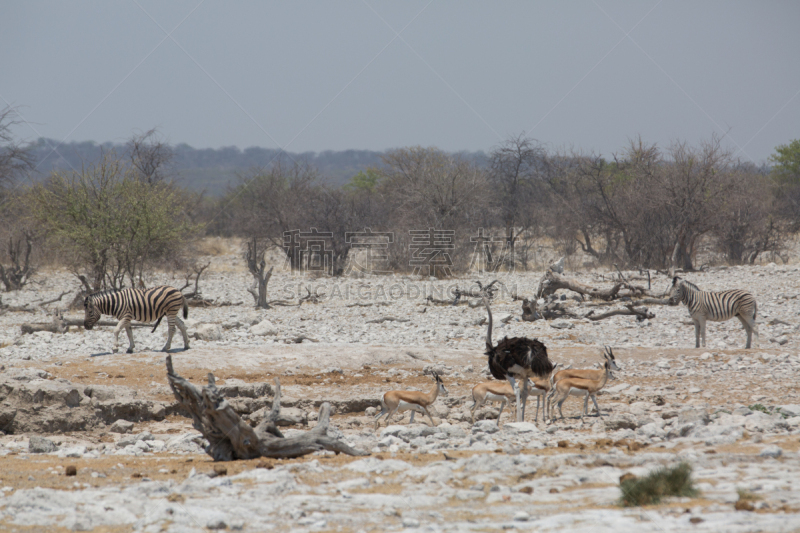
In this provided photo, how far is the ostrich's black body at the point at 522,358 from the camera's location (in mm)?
9000

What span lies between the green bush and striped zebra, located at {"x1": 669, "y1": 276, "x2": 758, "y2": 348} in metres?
10.0

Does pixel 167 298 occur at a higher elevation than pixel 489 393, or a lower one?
higher

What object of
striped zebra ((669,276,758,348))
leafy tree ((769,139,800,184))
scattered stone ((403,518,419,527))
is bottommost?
scattered stone ((403,518,419,527))

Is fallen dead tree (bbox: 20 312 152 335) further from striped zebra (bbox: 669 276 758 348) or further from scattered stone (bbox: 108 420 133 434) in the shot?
striped zebra (bbox: 669 276 758 348)

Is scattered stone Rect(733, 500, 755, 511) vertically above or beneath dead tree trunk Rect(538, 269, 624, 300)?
beneath

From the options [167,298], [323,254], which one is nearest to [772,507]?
[167,298]

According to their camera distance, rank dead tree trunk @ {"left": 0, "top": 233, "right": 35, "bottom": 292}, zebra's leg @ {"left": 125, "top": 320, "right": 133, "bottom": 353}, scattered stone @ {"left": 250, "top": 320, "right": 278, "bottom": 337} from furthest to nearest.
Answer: dead tree trunk @ {"left": 0, "top": 233, "right": 35, "bottom": 292} → scattered stone @ {"left": 250, "top": 320, "right": 278, "bottom": 337} → zebra's leg @ {"left": 125, "top": 320, "right": 133, "bottom": 353}

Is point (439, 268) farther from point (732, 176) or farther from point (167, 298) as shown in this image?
point (167, 298)

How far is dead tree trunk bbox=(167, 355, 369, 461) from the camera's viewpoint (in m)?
6.23

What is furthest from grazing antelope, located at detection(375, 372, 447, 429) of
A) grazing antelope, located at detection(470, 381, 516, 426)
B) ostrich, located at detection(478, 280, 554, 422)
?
ostrich, located at detection(478, 280, 554, 422)

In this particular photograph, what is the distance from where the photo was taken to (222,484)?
525 centimetres

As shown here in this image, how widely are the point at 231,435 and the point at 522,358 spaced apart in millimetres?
4251

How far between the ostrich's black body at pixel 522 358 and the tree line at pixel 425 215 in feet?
51.3

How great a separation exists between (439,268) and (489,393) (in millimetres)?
21143
